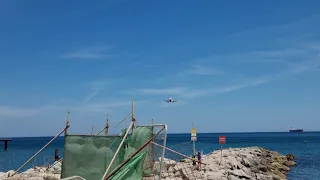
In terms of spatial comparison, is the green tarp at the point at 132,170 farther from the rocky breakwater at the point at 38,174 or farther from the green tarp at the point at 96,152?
the rocky breakwater at the point at 38,174

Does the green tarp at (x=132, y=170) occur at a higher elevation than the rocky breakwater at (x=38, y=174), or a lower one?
higher

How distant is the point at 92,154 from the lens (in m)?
15.2

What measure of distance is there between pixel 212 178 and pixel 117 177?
1028 cm

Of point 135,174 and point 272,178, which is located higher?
point 135,174

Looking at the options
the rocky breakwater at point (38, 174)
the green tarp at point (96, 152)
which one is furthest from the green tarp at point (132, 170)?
the rocky breakwater at point (38, 174)

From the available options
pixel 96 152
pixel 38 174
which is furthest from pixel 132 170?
pixel 38 174

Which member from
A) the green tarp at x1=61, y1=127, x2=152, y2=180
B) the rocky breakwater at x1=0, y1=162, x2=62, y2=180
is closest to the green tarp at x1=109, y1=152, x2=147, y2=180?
the green tarp at x1=61, y1=127, x2=152, y2=180

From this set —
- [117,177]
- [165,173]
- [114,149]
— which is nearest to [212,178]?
[165,173]

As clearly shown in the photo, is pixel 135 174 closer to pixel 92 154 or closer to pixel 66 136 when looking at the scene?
pixel 92 154

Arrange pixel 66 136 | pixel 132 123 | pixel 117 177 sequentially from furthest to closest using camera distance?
pixel 66 136 < pixel 132 123 < pixel 117 177

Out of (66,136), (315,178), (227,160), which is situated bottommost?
(315,178)

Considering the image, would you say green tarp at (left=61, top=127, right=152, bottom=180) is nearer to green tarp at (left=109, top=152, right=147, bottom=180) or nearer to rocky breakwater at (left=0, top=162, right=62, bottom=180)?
green tarp at (left=109, top=152, right=147, bottom=180)

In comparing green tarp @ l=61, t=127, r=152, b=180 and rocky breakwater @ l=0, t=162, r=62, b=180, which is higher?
green tarp @ l=61, t=127, r=152, b=180

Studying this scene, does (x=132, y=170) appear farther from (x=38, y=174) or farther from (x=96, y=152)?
(x=38, y=174)
